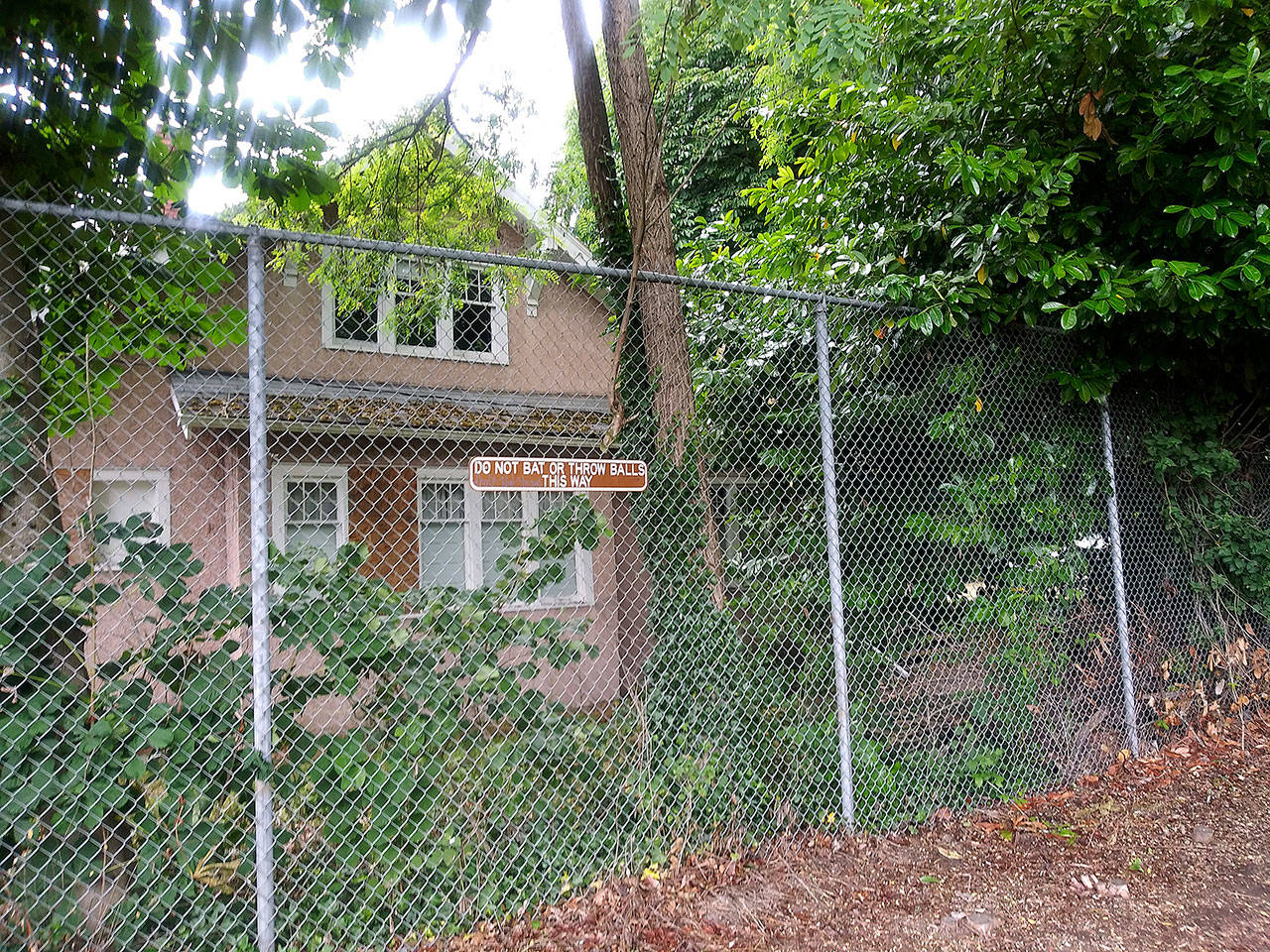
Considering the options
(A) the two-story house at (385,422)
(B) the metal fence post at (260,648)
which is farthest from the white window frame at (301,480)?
(B) the metal fence post at (260,648)

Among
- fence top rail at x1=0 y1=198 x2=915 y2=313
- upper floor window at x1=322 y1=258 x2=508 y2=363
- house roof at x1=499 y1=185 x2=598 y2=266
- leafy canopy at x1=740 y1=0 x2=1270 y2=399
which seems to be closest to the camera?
fence top rail at x1=0 y1=198 x2=915 y2=313

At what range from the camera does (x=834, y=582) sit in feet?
12.1

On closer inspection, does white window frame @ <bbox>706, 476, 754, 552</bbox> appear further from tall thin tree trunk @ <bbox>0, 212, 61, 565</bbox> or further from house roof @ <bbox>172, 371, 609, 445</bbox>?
tall thin tree trunk @ <bbox>0, 212, 61, 565</bbox>

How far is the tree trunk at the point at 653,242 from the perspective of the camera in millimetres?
3820

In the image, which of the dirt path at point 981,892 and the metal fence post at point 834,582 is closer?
the dirt path at point 981,892

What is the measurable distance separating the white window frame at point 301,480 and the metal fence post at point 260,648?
16.7 ft

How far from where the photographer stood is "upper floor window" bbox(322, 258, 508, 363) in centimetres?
572

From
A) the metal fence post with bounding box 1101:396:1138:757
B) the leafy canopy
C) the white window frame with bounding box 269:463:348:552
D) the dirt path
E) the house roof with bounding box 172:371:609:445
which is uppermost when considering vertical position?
the leafy canopy

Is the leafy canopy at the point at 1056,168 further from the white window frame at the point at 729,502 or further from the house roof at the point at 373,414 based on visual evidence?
the house roof at the point at 373,414

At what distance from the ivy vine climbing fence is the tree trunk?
1.1 inches

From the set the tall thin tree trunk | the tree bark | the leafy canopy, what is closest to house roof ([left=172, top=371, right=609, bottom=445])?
the tree bark

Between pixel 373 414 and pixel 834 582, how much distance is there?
3899 millimetres

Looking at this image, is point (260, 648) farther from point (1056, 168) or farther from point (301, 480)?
point (301, 480)

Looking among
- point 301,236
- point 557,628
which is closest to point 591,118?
point 301,236
